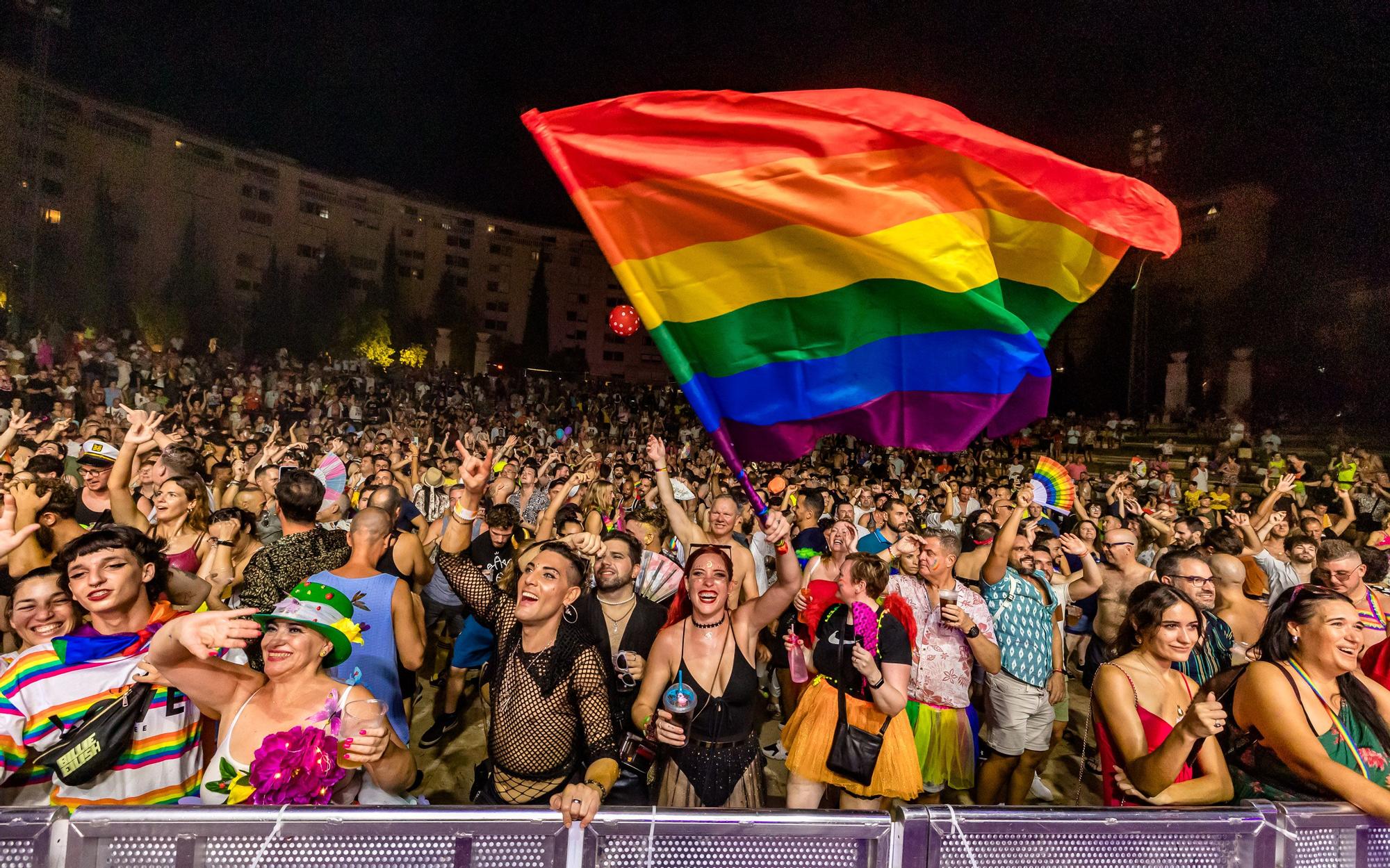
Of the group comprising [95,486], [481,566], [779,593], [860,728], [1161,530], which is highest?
[1161,530]

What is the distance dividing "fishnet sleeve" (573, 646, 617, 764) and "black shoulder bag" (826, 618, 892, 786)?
1.05 metres

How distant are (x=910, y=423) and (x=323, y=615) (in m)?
2.69

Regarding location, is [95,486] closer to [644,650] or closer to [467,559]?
[467,559]

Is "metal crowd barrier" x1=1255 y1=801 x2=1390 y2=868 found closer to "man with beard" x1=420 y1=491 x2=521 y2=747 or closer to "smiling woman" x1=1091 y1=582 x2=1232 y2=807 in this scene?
"smiling woman" x1=1091 y1=582 x2=1232 y2=807

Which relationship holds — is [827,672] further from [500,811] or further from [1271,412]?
[1271,412]

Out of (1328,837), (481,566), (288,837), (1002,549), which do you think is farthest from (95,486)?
(1328,837)

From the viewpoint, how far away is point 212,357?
2247cm

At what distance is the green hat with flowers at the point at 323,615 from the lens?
225 cm

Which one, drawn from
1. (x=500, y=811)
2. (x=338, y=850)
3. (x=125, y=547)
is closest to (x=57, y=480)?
(x=125, y=547)

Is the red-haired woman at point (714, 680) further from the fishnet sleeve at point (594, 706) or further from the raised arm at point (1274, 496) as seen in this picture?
the raised arm at point (1274, 496)

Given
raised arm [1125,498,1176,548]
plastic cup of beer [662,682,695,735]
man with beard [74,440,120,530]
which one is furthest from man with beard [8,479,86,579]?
raised arm [1125,498,1176,548]

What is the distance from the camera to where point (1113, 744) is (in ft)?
8.49

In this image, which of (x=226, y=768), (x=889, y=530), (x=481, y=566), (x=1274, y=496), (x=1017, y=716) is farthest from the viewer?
(x=889, y=530)

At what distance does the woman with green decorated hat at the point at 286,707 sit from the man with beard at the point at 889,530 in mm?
4385
